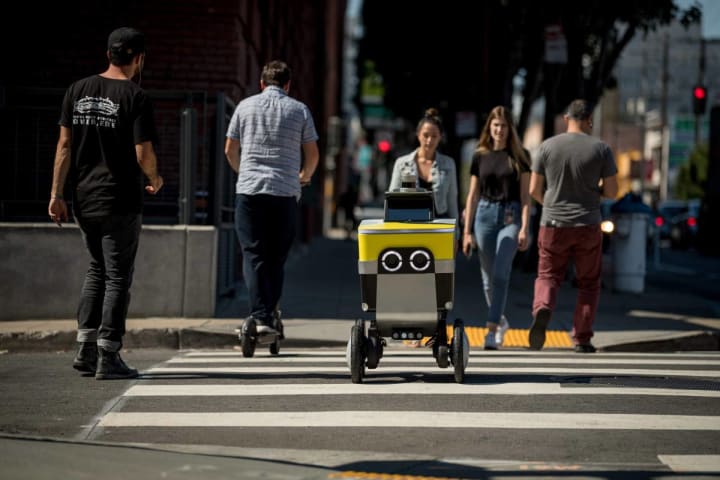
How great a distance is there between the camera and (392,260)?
7504mm

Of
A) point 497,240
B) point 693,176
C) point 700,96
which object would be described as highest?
point 700,96

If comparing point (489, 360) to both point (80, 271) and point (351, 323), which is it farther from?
point (80, 271)

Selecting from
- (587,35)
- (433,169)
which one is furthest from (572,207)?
(587,35)

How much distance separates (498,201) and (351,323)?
2.28 m

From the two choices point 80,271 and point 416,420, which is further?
point 80,271

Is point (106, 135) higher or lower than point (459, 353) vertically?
higher

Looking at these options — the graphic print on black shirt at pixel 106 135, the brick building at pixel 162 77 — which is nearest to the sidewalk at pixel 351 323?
the brick building at pixel 162 77

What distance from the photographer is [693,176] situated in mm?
91938

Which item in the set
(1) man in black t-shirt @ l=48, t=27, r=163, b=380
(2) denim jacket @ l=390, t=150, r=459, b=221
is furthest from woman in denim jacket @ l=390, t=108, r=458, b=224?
(1) man in black t-shirt @ l=48, t=27, r=163, b=380

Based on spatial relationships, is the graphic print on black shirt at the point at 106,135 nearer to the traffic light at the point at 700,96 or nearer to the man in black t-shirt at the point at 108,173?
the man in black t-shirt at the point at 108,173

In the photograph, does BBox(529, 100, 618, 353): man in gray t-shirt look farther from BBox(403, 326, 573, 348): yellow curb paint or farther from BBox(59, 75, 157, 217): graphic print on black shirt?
BBox(59, 75, 157, 217): graphic print on black shirt

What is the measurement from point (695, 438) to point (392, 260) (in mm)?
2251

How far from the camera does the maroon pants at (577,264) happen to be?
972 cm

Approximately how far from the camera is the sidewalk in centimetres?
1023
